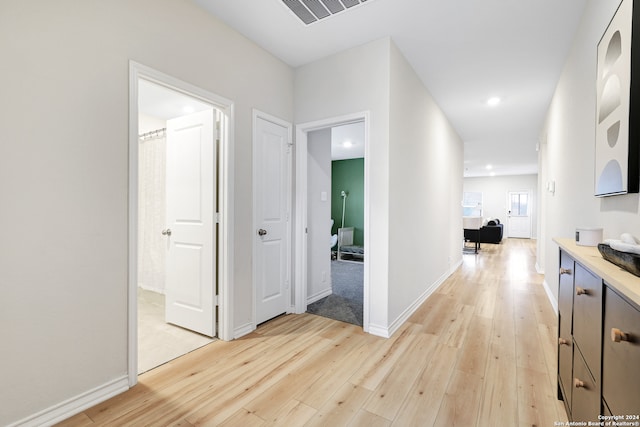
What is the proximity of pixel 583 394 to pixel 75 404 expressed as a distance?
2.48 metres

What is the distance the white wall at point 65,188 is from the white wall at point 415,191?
2.04 m

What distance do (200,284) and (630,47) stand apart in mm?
3075

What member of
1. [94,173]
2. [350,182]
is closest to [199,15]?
[94,173]

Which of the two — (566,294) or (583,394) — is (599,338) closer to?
(583,394)

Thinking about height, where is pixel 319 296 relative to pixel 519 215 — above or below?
below

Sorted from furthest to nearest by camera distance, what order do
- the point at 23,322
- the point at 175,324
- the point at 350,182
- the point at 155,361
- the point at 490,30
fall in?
the point at 350,182 < the point at 175,324 < the point at 490,30 < the point at 155,361 < the point at 23,322

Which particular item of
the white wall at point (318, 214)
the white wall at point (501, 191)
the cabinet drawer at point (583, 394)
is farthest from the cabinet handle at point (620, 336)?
the white wall at point (501, 191)

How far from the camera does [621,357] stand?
0.79 metres

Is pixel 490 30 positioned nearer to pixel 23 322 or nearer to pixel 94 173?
pixel 94 173

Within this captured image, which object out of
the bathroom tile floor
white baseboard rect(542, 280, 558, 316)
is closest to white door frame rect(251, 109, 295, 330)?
the bathroom tile floor

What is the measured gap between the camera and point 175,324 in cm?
282

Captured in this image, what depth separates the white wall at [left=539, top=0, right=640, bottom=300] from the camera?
59.1 inches

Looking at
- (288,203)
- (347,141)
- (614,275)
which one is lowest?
(614,275)

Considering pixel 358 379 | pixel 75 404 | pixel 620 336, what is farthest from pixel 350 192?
pixel 620 336
